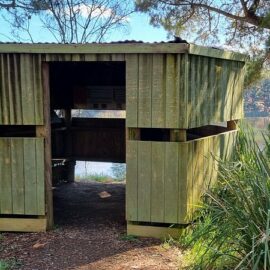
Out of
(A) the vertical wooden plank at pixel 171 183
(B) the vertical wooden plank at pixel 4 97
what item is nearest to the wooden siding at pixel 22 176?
(B) the vertical wooden plank at pixel 4 97

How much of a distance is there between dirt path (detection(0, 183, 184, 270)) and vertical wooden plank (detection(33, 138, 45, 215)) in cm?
32

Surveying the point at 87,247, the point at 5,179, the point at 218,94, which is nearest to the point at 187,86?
the point at 218,94

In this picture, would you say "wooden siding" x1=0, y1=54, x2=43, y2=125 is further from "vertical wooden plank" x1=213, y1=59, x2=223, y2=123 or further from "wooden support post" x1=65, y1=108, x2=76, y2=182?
"wooden support post" x1=65, y1=108, x2=76, y2=182

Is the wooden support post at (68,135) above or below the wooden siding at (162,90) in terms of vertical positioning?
below

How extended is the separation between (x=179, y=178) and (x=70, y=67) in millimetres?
3472

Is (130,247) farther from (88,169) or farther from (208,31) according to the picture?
(208,31)

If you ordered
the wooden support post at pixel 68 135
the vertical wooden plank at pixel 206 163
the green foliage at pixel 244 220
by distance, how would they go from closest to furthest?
the green foliage at pixel 244 220 < the vertical wooden plank at pixel 206 163 < the wooden support post at pixel 68 135

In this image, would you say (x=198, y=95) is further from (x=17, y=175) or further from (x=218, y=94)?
(x=17, y=175)

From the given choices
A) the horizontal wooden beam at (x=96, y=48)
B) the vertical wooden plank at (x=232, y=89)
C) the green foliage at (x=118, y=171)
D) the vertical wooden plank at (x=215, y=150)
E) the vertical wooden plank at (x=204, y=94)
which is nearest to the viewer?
the horizontal wooden beam at (x=96, y=48)

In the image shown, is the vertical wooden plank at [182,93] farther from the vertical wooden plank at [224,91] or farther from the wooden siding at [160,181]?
the vertical wooden plank at [224,91]

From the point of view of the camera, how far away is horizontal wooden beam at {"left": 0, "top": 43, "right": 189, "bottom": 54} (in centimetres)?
457

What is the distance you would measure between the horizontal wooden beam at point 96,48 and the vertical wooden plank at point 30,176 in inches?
40.7

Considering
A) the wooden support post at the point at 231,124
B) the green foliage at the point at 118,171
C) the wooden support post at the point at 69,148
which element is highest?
the wooden support post at the point at 231,124

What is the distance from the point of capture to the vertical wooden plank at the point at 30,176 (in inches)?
195
